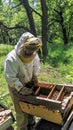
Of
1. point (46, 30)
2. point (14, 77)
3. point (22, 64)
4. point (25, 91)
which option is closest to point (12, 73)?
point (14, 77)

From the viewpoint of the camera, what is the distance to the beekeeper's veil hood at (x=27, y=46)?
445 cm

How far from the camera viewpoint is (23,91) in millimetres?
4633

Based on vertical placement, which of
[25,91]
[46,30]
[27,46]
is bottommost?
[46,30]

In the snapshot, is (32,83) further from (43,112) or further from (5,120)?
(5,120)

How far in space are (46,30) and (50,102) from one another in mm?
9377

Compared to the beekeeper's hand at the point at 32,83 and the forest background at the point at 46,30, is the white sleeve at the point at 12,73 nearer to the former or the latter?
the beekeeper's hand at the point at 32,83

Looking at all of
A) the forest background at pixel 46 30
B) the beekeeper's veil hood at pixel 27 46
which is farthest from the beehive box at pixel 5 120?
the forest background at pixel 46 30

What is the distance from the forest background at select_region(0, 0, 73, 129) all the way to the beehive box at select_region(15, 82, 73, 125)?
Answer: 2.39 m

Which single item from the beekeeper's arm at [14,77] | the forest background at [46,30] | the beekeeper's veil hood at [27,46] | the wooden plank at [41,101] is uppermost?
the beekeeper's veil hood at [27,46]

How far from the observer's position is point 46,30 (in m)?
13.5

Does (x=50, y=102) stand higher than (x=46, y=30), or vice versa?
A: (x=50, y=102)

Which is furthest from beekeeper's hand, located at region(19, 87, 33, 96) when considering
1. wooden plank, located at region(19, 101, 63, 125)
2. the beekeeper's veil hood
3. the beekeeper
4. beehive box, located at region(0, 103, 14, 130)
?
beehive box, located at region(0, 103, 14, 130)

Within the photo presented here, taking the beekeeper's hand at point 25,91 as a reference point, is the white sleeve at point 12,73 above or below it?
above

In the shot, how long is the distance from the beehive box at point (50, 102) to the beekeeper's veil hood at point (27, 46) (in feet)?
2.18
